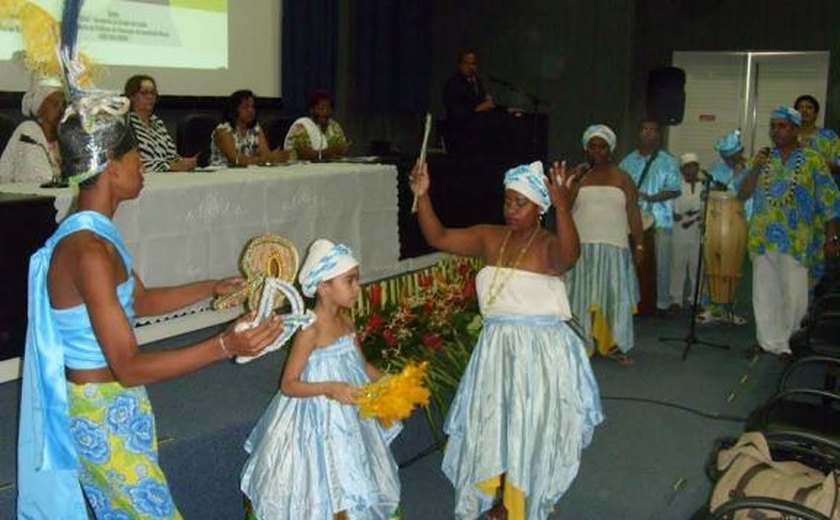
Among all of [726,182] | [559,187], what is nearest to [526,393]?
[559,187]

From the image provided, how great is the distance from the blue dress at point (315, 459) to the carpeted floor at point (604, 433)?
388mm

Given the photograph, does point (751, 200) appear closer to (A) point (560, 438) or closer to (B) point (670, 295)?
(B) point (670, 295)

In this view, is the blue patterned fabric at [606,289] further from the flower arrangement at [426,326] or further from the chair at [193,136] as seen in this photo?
the chair at [193,136]

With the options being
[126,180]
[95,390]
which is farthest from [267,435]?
[126,180]

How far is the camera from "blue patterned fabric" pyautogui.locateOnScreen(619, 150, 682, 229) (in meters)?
7.02

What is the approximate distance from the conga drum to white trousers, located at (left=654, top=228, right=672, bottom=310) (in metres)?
0.36

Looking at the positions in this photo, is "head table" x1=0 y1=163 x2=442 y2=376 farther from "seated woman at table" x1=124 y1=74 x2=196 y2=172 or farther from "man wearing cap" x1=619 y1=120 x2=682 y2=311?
"man wearing cap" x1=619 y1=120 x2=682 y2=311

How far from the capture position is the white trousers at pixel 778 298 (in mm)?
6035

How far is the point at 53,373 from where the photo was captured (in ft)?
7.08

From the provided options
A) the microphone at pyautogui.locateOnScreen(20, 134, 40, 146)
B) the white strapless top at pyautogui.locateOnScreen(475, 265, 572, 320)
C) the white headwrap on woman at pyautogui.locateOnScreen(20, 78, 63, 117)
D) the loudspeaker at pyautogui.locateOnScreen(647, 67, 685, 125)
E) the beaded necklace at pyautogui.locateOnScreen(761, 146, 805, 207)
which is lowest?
the white strapless top at pyautogui.locateOnScreen(475, 265, 572, 320)

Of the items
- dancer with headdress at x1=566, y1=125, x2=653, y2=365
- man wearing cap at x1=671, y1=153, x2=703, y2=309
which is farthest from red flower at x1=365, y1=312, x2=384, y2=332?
man wearing cap at x1=671, y1=153, x2=703, y2=309

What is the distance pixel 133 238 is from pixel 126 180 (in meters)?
2.47

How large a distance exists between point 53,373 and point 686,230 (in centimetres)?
603

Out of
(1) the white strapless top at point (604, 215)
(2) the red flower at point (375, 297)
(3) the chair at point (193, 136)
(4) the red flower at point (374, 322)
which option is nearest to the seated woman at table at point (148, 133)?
(3) the chair at point (193, 136)
